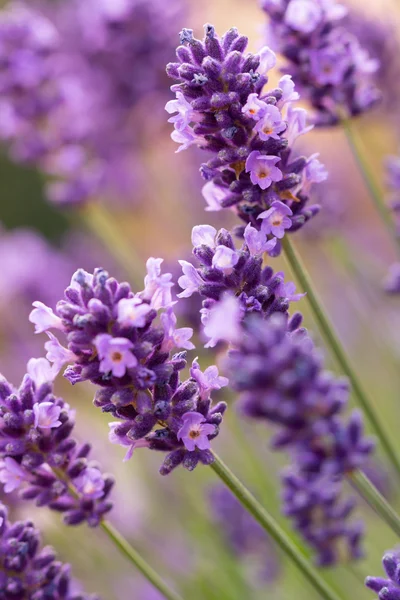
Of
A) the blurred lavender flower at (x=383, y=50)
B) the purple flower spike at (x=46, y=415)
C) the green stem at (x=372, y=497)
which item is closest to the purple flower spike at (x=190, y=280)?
the purple flower spike at (x=46, y=415)

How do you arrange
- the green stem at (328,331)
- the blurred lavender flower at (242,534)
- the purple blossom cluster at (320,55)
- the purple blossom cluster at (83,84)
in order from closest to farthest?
the green stem at (328,331), the purple blossom cluster at (320,55), the blurred lavender flower at (242,534), the purple blossom cluster at (83,84)

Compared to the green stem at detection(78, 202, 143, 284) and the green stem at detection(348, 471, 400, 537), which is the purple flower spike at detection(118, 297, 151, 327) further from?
the green stem at detection(78, 202, 143, 284)

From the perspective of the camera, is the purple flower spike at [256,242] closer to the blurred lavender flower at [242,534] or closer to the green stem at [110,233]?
the blurred lavender flower at [242,534]

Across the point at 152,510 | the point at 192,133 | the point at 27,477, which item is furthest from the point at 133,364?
the point at 152,510

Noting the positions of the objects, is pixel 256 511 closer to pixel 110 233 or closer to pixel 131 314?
pixel 131 314

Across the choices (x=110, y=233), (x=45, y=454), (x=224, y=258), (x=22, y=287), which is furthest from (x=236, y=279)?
(x=22, y=287)
